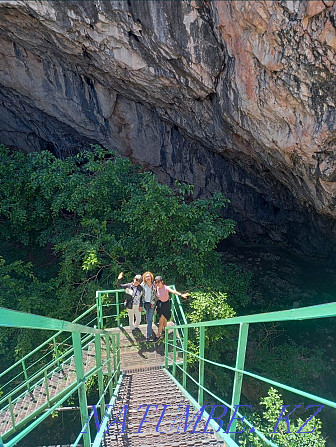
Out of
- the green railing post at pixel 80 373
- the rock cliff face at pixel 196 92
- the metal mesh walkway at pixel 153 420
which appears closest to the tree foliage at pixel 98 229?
the rock cliff face at pixel 196 92

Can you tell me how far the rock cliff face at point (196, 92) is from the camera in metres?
5.42

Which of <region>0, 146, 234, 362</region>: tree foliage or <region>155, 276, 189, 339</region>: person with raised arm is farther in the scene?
<region>0, 146, 234, 362</region>: tree foliage

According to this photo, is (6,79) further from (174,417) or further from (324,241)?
(324,241)

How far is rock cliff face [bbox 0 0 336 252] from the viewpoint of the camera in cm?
542

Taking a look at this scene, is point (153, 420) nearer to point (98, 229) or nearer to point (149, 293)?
point (149, 293)

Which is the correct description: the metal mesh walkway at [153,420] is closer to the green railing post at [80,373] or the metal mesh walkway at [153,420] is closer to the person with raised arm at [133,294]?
the green railing post at [80,373]

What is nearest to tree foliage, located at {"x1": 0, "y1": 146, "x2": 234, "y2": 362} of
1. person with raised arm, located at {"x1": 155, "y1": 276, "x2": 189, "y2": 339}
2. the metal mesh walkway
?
person with raised arm, located at {"x1": 155, "y1": 276, "x2": 189, "y2": 339}

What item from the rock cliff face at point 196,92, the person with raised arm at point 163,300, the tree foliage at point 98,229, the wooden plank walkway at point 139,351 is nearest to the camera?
the person with raised arm at point 163,300

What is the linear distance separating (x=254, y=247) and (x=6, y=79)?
10.1 meters

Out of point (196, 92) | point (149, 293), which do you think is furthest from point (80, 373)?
point (196, 92)

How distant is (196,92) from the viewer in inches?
293

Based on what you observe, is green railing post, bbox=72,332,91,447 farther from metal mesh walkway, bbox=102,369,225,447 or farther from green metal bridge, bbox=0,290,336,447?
metal mesh walkway, bbox=102,369,225,447

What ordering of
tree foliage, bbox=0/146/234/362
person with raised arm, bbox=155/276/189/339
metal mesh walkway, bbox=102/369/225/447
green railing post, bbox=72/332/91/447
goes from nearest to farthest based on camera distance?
green railing post, bbox=72/332/91/447 → metal mesh walkway, bbox=102/369/225/447 → person with raised arm, bbox=155/276/189/339 → tree foliage, bbox=0/146/234/362

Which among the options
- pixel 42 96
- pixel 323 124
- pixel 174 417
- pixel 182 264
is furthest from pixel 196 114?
pixel 174 417
